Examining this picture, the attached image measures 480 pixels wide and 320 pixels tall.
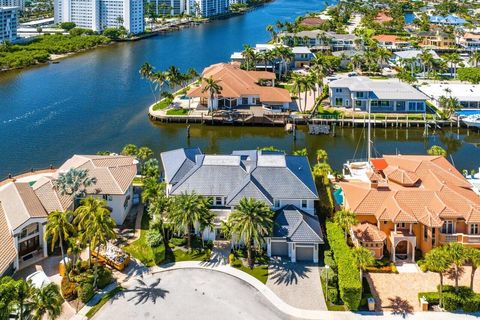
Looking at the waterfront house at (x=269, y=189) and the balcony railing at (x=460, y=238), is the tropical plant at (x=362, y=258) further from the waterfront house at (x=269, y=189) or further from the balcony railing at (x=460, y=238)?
the balcony railing at (x=460, y=238)

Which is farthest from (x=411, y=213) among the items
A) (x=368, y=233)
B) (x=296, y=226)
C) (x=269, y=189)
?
(x=269, y=189)

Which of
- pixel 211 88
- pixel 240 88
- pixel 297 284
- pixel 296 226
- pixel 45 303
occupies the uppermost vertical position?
pixel 211 88

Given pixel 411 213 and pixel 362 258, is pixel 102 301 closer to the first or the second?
pixel 362 258

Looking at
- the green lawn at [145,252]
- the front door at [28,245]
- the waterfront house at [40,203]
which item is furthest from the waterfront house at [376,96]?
the front door at [28,245]

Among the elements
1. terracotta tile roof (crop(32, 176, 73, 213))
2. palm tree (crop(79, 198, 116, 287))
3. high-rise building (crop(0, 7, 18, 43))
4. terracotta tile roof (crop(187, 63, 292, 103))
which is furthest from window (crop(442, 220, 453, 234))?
high-rise building (crop(0, 7, 18, 43))

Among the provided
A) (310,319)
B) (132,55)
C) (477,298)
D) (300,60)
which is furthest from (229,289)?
(132,55)

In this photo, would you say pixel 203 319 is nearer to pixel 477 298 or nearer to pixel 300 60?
pixel 477 298
